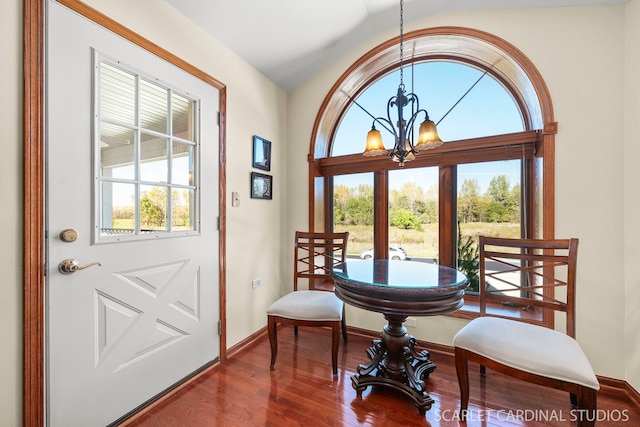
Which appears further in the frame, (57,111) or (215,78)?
(215,78)

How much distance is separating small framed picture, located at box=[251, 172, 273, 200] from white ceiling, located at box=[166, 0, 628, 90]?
3.36 feet

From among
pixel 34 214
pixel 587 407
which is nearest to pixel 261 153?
pixel 34 214

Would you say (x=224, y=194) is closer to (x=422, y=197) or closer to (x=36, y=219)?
(x=36, y=219)

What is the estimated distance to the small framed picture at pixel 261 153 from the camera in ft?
7.92

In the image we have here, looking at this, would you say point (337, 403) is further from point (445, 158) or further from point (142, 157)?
point (445, 158)

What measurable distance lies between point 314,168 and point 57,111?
191 centimetres

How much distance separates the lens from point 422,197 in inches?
96.6

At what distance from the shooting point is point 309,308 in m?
1.88

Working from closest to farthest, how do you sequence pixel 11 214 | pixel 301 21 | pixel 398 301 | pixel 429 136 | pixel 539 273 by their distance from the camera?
1. pixel 11 214
2. pixel 398 301
3. pixel 429 136
4. pixel 539 273
5. pixel 301 21

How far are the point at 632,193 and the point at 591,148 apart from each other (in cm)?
36

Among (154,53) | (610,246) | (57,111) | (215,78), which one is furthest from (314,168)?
(610,246)

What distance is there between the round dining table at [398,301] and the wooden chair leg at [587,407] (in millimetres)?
580

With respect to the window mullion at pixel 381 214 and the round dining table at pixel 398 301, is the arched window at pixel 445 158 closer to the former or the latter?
the window mullion at pixel 381 214

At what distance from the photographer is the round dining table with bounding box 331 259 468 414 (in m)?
1.37
